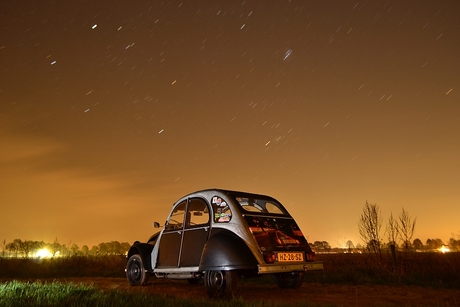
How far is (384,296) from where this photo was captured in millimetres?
7523

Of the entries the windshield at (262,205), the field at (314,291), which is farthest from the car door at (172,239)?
the windshield at (262,205)

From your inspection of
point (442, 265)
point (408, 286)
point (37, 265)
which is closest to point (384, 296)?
point (408, 286)

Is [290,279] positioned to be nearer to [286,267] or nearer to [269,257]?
[286,267]

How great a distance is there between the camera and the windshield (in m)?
8.23

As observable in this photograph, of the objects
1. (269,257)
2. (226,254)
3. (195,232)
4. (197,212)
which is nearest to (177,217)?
(197,212)

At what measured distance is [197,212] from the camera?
8.34 meters

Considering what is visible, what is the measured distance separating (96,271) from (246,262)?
11.5 metres

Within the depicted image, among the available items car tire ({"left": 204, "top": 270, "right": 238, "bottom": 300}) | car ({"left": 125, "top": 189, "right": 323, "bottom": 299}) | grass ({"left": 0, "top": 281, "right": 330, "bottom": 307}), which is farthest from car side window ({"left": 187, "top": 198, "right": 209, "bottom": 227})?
grass ({"left": 0, "top": 281, "right": 330, "bottom": 307})

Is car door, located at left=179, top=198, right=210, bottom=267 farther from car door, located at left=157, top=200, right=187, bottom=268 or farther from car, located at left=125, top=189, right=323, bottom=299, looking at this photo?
car door, located at left=157, top=200, right=187, bottom=268

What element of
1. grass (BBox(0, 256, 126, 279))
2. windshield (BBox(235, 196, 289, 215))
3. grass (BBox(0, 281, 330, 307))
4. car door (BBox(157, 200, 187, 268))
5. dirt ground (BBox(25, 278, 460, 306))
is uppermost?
windshield (BBox(235, 196, 289, 215))

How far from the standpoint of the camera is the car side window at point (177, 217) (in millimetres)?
8742

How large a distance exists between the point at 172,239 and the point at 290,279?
274 centimetres

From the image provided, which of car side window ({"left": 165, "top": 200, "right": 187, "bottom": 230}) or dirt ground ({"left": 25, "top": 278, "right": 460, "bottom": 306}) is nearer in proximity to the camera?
dirt ground ({"left": 25, "top": 278, "right": 460, "bottom": 306})

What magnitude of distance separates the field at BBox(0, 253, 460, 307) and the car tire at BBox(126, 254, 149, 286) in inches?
9.4
